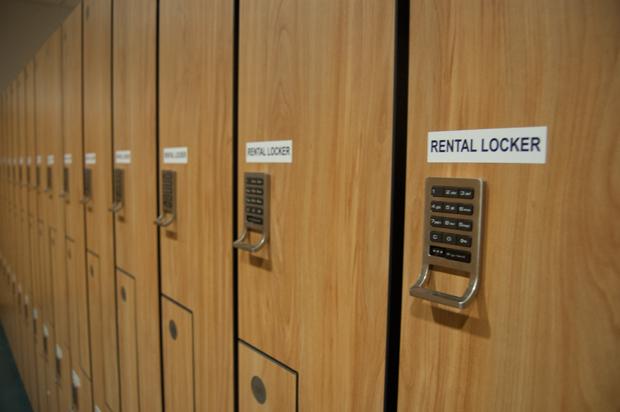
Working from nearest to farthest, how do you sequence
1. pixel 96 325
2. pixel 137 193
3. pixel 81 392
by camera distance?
1. pixel 137 193
2. pixel 96 325
3. pixel 81 392

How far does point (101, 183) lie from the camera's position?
2.02m

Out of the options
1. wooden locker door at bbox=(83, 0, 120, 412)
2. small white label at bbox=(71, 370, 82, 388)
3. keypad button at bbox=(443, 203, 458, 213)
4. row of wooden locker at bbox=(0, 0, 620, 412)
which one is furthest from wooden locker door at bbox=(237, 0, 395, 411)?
small white label at bbox=(71, 370, 82, 388)

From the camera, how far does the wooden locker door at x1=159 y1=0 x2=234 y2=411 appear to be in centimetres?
109

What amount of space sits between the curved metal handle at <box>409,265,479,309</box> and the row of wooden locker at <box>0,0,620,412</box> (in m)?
0.01

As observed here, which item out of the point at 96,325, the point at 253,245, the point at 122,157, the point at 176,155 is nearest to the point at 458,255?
the point at 253,245

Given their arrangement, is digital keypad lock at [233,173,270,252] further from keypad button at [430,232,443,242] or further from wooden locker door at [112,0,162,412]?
wooden locker door at [112,0,162,412]

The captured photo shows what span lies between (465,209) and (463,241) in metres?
0.04

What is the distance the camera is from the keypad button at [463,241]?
56 centimetres

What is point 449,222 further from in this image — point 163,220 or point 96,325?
point 96,325

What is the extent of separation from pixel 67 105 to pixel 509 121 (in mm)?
2716

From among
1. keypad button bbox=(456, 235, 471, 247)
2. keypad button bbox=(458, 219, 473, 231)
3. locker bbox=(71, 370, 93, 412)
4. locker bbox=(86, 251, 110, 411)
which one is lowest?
locker bbox=(71, 370, 93, 412)

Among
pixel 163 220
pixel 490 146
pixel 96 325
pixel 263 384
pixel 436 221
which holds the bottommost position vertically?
pixel 96 325

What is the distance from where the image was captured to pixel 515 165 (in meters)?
0.52

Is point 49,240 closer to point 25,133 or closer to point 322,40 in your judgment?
point 25,133
